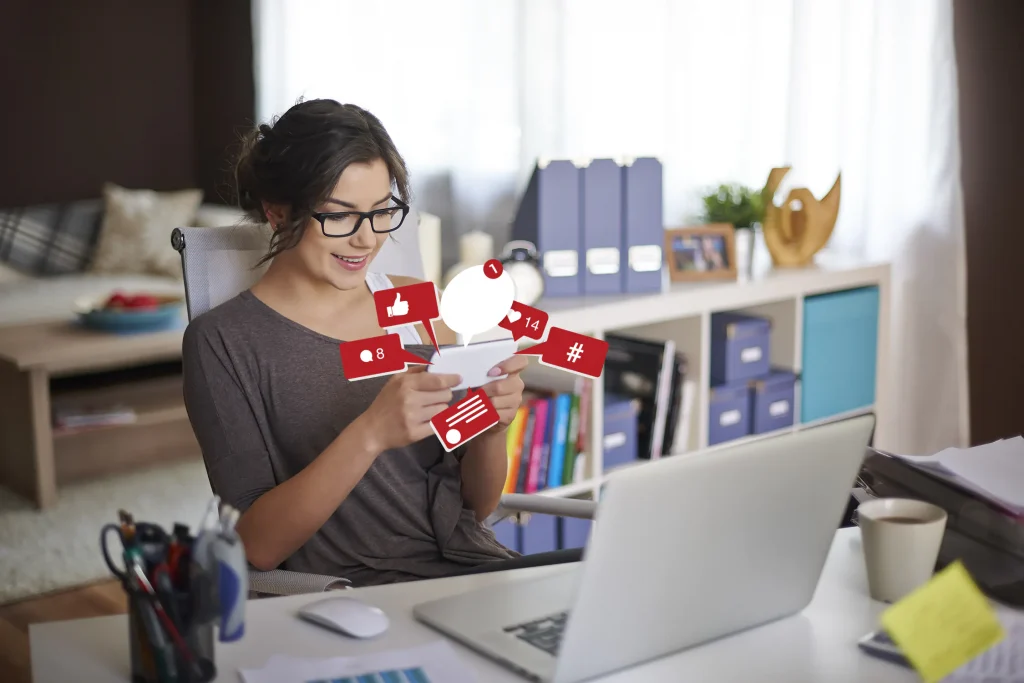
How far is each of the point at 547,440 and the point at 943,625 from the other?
1589 mm

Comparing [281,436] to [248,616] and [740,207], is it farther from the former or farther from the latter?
[740,207]

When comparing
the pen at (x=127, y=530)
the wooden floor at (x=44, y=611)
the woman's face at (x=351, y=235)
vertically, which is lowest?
the wooden floor at (x=44, y=611)

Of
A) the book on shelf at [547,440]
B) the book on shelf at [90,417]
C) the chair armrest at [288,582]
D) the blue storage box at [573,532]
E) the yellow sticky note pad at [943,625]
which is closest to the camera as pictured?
the yellow sticky note pad at [943,625]

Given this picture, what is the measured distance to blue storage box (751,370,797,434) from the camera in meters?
2.90

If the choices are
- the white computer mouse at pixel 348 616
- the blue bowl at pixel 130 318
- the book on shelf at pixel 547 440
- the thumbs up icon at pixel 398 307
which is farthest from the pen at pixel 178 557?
the blue bowl at pixel 130 318

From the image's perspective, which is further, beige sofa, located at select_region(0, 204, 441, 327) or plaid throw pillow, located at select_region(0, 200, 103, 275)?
plaid throw pillow, located at select_region(0, 200, 103, 275)

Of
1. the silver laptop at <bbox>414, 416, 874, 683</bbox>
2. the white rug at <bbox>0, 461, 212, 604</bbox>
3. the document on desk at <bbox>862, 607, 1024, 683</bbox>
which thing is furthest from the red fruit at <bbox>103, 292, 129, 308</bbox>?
the document on desk at <bbox>862, 607, 1024, 683</bbox>

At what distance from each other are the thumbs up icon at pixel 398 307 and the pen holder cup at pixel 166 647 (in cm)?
33

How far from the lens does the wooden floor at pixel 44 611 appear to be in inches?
97.5

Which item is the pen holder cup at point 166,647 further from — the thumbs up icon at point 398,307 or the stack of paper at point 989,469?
the stack of paper at point 989,469

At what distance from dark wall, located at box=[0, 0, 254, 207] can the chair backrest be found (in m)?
3.74

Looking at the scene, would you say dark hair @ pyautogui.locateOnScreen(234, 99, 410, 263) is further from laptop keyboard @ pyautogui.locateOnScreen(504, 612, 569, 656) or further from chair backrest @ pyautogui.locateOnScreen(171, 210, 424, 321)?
laptop keyboard @ pyautogui.locateOnScreen(504, 612, 569, 656)

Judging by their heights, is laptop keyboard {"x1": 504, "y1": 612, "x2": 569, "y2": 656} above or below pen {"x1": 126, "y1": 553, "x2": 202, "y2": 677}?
below

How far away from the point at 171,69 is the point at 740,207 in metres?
3.70
